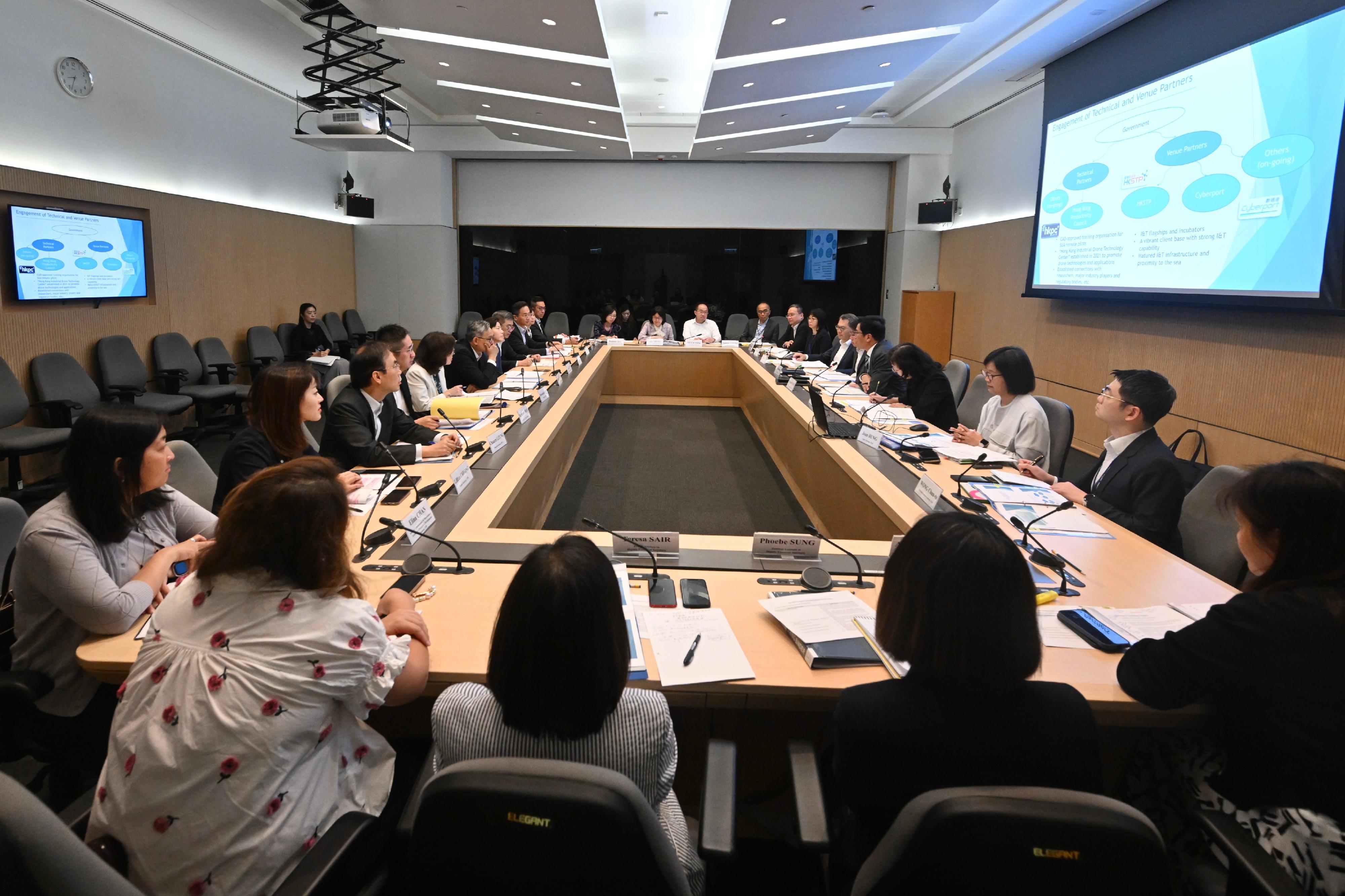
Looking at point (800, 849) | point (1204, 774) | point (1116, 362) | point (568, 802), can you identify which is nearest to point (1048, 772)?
point (800, 849)

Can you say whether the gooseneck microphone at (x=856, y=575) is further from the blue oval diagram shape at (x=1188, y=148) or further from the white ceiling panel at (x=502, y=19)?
the blue oval diagram shape at (x=1188, y=148)

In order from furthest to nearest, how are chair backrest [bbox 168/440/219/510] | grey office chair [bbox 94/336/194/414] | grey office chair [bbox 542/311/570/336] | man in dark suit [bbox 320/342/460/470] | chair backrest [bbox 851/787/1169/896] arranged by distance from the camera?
grey office chair [bbox 542/311/570/336] < grey office chair [bbox 94/336/194/414] < man in dark suit [bbox 320/342/460/470] < chair backrest [bbox 168/440/219/510] < chair backrest [bbox 851/787/1169/896]

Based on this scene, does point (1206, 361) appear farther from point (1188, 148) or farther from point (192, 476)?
point (192, 476)

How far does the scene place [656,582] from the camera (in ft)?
6.26

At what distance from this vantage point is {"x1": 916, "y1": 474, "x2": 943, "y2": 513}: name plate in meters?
2.50

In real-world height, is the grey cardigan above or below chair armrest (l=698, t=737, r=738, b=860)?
above

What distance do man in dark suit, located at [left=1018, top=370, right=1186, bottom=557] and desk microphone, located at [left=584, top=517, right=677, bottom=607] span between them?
160cm

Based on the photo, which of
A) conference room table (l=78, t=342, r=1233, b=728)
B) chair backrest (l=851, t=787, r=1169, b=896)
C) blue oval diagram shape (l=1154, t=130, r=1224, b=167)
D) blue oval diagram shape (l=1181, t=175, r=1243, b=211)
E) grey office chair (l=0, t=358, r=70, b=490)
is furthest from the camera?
blue oval diagram shape (l=1154, t=130, r=1224, b=167)

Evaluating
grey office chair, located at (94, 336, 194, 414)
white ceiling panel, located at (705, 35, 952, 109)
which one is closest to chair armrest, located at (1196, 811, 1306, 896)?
white ceiling panel, located at (705, 35, 952, 109)

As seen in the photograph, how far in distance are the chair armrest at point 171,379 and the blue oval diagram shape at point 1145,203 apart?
691cm

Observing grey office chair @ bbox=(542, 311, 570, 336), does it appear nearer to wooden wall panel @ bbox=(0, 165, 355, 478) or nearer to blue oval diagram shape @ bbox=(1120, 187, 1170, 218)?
wooden wall panel @ bbox=(0, 165, 355, 478)

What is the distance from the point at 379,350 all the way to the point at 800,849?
2610 mm

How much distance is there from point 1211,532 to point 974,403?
230cm

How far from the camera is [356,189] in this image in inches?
379
